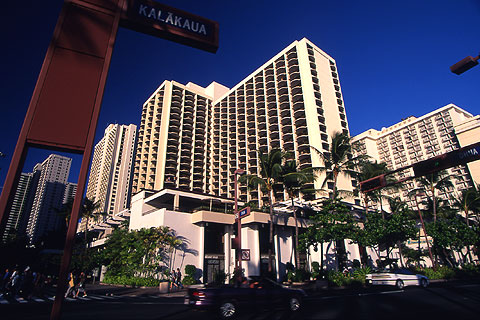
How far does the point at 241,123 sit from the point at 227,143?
748cm

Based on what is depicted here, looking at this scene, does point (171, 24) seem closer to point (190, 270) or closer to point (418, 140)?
point (190, 270)

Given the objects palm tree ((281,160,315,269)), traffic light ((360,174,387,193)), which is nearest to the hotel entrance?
palm tree ((281,160,315,269))

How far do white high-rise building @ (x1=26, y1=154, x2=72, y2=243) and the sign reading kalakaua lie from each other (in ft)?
502

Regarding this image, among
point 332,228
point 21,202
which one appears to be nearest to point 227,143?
point 332,228

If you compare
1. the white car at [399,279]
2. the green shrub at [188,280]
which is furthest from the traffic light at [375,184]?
the green shrub at [188,280]

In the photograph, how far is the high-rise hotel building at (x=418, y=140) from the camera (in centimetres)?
9425

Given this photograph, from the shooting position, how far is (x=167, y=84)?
8700 cm

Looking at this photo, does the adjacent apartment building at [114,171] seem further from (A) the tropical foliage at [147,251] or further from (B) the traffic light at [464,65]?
(B) the traffic light at [464,65]

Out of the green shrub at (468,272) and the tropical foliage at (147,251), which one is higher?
the tropical foliage at (147,251)

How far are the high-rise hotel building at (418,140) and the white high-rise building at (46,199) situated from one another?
148715 millimetres

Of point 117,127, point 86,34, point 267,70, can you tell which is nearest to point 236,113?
point 267,70

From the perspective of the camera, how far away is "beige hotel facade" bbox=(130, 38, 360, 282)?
32.2m

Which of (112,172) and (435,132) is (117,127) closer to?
(112,172)

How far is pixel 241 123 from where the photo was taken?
8019cm
